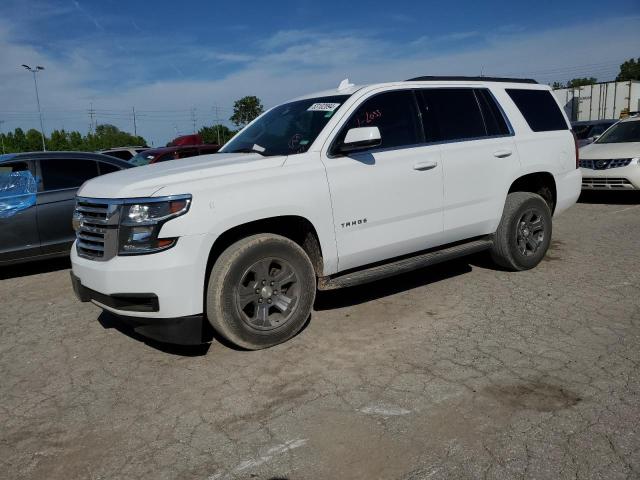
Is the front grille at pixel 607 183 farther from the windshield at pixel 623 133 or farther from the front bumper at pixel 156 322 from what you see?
the front bumper at pixel 156 322

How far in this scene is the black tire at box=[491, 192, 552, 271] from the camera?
543cm

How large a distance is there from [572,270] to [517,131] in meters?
1.61

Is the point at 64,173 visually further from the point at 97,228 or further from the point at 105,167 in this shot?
the point at 97,228

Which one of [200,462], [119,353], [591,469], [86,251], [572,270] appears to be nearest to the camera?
[591,469]

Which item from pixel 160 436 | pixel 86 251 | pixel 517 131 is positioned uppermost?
A: pixel 517 131

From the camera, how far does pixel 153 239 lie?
352cm

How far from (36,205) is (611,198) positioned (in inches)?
405

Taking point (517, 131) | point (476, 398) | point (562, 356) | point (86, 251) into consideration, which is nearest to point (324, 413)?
point (476, 398)

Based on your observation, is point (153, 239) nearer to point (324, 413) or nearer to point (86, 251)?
point (86, 251)

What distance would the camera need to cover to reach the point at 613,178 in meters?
9.84

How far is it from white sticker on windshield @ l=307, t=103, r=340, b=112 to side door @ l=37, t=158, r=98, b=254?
12.0ft

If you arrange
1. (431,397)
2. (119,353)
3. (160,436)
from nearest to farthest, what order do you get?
(160,436) → (431,397) → (119,353)

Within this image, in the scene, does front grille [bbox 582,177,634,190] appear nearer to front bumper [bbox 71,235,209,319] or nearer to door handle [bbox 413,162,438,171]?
door handle [bbox 413,162,438,171]

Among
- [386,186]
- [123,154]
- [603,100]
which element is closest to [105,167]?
[386,186]
